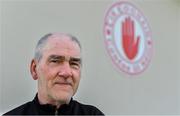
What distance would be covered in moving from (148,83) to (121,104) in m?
0.20

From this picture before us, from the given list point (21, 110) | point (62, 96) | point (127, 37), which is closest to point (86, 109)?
point (62, 96)

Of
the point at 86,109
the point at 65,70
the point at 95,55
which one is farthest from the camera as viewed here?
the point at 95,55

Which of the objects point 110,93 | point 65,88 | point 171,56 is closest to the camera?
point 65,88

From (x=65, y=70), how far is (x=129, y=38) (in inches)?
19.2

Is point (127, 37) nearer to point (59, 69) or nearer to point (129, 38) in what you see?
point (129, 38)

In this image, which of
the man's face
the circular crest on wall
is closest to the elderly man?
the man's face

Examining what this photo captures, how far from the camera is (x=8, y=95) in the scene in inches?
61.7

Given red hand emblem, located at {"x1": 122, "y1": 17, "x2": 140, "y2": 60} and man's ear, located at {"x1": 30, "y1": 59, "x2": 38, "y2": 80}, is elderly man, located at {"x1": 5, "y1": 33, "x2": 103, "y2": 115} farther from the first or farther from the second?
red hand emblem, located at {"x1": 122, "y1": 17, "x2": 140, "y2": 60}

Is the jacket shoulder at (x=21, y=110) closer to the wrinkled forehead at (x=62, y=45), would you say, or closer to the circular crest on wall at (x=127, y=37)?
the wrinkled forehead at (x=62, y=45)

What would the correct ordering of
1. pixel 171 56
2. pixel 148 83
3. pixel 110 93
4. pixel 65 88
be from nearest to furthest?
pixel 65 88 → pixel 110 93 → pixel 148 83 → pixel 171 56

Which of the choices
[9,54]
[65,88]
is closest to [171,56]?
[65,88]

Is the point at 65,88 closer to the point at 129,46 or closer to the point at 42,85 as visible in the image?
the point at 42,85

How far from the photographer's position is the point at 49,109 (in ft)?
5.07

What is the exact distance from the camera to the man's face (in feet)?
Result: 4.93
